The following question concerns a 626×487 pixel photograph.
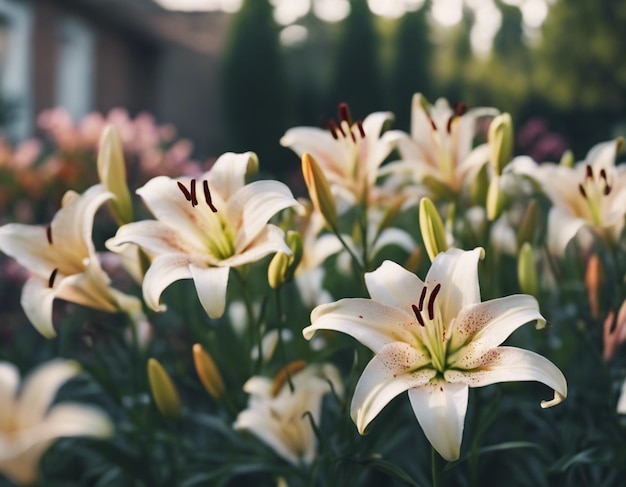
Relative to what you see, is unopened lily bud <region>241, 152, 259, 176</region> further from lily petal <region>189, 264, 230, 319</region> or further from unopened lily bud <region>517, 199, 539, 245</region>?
unopened lily bud <region>517, 199, 539, 245</region>

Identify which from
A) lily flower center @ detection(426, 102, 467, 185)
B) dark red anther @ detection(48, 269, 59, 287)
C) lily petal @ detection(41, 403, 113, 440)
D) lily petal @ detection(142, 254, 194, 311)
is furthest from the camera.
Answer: lily flower center @ detection(426, 102, 467, 185)

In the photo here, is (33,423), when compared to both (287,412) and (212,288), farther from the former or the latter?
(287,412)

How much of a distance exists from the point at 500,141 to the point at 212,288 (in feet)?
1.37

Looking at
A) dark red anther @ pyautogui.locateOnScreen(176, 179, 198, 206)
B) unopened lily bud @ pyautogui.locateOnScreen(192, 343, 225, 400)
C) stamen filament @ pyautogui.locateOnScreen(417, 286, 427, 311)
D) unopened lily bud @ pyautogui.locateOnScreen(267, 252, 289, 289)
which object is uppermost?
dark red anther @ pyautogui.locateOnScreen(176, 179, 198, 206)

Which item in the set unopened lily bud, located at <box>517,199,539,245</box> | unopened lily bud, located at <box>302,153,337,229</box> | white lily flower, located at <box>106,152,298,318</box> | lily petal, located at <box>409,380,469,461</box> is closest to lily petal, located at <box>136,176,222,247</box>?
white lily flower, located at <box>106,152,298,318</box>

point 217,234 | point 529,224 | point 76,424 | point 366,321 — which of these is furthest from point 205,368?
point 529,224

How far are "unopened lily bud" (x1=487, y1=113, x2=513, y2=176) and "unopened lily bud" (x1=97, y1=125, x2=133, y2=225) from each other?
1.44ft

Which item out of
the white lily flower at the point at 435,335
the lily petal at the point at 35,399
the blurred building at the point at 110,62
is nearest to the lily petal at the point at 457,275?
the white lily flower at the point at 435,335

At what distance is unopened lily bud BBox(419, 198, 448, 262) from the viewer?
2.79 feet

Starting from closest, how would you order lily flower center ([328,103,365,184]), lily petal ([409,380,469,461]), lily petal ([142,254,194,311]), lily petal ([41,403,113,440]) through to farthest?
lily petal ([41,403,113,440]), lily petal ([409,380,469,461]), lily petal ([142,254,194,311]), lily flower center ([328,103,365,184])

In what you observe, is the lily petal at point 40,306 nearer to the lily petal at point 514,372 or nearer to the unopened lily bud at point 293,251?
the unopened lily bud at point 293,251

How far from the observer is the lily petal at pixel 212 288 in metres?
0.81

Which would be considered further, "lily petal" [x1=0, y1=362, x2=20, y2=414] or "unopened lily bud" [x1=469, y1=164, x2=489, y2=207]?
"unopened lily bud" [x1=469, y1=164, x2=489, y2=207]

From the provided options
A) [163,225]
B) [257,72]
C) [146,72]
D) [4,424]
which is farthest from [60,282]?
[146,72]
